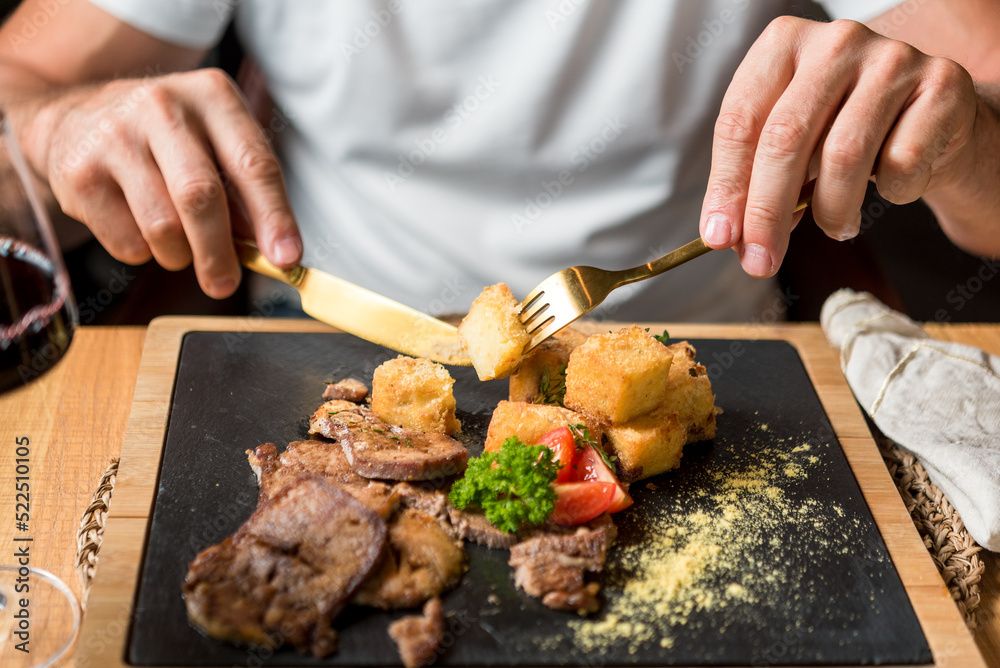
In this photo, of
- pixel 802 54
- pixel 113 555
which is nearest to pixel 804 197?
pixel 802 54

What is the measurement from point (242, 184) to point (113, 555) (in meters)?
0.94

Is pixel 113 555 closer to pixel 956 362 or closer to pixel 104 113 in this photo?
pixel 104 113

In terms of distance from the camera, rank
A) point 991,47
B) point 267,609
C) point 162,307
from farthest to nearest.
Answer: point 162,307
point 991,47
point 267,609

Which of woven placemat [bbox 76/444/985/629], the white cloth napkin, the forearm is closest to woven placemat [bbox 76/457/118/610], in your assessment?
woven placemat [bbox 76/444/985/629]

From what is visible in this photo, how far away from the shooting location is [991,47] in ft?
7.96

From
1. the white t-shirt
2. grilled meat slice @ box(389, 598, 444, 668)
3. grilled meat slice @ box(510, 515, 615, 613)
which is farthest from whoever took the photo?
the white t-shirt

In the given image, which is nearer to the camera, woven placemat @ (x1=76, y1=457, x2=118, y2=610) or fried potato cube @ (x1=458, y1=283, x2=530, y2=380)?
woven placemat @ (x1=76, y1=457, x2=118, y2=610)

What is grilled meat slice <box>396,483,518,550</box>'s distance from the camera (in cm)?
161

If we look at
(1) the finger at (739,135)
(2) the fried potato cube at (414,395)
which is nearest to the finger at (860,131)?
(1) the finger at (739,135)

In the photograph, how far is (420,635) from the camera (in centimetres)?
138

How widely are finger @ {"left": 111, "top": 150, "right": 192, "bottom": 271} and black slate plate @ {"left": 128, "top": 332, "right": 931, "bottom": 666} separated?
35 centimetres

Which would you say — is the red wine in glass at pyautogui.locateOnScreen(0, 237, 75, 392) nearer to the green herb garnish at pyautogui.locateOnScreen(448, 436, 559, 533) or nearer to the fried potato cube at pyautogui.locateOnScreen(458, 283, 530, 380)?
the green herb garnish at pyautogui.locateOnScreen(448, 436, 559, 533)

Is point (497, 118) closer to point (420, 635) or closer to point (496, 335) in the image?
point (496, 335)

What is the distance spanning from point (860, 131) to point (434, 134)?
1.40 m
